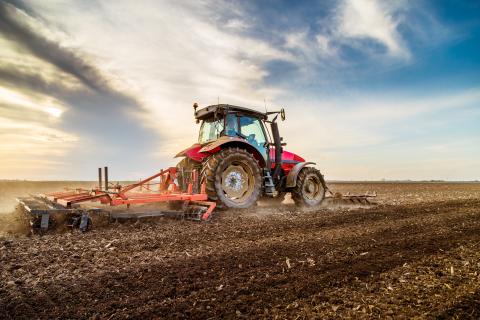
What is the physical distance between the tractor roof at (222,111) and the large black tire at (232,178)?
1181 millimetres

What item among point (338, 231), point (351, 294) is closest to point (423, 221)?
point (338, 231)

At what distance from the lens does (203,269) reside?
3322 millimetres

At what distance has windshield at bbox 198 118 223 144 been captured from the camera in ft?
26.6

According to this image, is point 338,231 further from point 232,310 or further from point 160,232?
point 232,310

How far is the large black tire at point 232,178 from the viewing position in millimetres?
6945

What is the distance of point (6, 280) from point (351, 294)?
10.7ft

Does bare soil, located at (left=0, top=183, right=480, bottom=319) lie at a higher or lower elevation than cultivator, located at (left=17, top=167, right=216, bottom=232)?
lower

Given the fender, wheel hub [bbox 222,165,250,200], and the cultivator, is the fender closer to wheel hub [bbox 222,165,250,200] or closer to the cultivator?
wheel hub [bbox 222,165,250,200]

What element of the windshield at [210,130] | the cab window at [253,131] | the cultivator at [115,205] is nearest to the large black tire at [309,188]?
the cab window at [253,131]

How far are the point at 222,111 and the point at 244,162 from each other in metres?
1.45

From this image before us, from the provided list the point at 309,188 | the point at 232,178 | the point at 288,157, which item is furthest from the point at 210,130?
the point at 309,188

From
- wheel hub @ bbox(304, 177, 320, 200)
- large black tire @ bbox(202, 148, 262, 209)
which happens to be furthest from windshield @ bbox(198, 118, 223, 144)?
wheel hub @ bbox(304, 177, 320, 200)

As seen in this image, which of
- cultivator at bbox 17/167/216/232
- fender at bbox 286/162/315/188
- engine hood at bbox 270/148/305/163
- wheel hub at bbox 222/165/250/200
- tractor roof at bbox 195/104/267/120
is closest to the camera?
cultivator at bbox 17/167/216/232

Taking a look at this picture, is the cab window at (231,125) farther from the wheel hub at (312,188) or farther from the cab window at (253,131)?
the wheel hub at (312,188)
